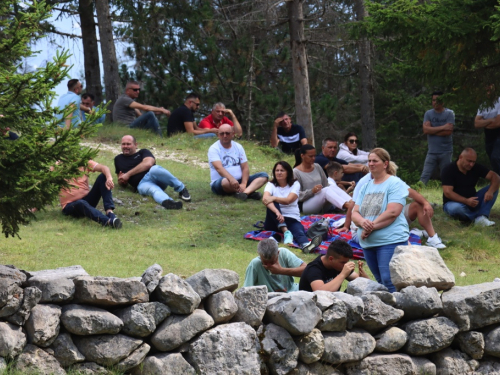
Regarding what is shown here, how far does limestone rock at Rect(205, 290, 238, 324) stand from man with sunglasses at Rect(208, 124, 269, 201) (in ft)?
19.8

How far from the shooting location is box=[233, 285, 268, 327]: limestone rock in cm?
487

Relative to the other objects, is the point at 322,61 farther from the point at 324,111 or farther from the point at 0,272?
the point at 0,272

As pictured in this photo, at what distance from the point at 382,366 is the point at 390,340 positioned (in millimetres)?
206

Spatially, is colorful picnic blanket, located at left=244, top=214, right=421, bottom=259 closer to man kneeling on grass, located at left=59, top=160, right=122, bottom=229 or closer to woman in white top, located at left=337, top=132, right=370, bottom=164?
man kneeling on grass, located at left=59, top=160, right=122, bottom=229

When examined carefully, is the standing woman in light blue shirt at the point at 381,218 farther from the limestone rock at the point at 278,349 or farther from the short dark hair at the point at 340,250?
the limestone rock at the point at 278,349

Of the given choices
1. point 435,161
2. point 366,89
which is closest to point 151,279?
point 435,161

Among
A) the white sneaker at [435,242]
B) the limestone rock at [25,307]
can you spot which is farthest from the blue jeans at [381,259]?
the limestone rock at [25,307]

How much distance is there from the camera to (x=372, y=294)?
5.14 metres

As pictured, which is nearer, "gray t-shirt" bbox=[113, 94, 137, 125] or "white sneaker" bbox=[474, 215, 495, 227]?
"white sneaker" bbox=[474, 215, 495, 227]

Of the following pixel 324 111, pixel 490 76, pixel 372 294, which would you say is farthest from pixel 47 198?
pixel 324 111

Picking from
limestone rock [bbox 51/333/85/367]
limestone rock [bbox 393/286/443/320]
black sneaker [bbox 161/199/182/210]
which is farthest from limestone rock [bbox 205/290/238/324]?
black sneaker [bbox 161/199/182/210]

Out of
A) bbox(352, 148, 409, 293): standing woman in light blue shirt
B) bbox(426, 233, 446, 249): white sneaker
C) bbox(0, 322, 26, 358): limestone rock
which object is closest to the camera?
bbox(0, 322, 26, 358): limestone rock

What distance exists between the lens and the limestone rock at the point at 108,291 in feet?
14.9

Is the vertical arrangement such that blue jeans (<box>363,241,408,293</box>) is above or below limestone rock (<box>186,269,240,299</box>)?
below
